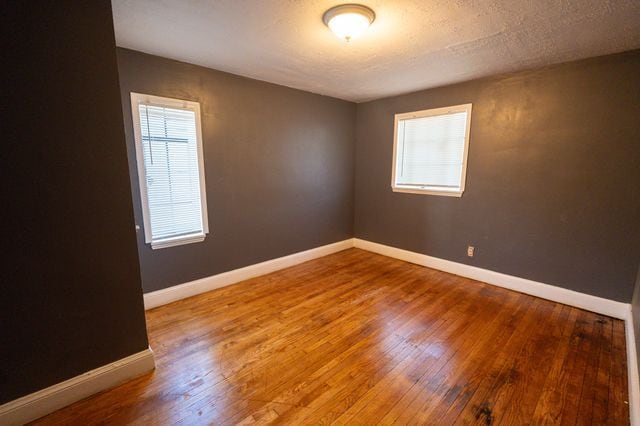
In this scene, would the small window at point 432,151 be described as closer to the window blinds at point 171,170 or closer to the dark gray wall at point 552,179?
the dark gray wall at point 552,179

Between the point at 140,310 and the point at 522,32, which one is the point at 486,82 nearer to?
the point at 522,32

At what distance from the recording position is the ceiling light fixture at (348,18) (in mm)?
1696

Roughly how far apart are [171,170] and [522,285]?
3971mm

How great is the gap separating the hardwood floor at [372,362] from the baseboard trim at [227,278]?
0.11 metres

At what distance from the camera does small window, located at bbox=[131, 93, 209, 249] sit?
251 centimetres

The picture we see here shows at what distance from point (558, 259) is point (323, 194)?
288 centimetres

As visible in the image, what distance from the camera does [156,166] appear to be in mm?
2586

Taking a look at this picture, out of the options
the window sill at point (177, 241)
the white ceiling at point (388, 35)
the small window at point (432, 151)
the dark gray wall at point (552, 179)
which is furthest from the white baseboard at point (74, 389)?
the small window at point (432, 151)

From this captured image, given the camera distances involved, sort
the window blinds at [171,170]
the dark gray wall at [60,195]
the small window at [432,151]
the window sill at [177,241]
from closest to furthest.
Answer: the dark gray wall at [60,195] → the window blinds at [171,170] → the window sill at [177,241] → the small window at [432,151]

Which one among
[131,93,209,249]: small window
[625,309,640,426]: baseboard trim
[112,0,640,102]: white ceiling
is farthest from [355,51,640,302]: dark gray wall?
[131,93,209,249]: small window

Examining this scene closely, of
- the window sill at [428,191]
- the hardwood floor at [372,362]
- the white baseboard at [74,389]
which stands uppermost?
the window sill at [428,191]

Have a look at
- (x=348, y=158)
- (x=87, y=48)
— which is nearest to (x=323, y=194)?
(x=348, y=158)

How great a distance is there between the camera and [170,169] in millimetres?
2684

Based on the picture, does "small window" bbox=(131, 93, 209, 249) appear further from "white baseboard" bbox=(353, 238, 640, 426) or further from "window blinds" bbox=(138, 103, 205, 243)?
"white baseboard" bbox=(353, 238, 640, 426)
